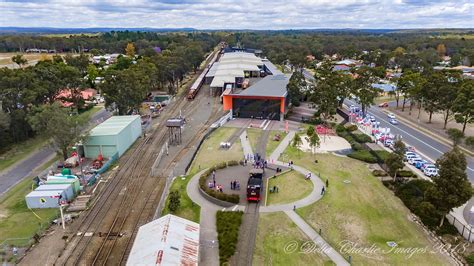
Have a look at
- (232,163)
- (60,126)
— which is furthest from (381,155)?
(60,126)

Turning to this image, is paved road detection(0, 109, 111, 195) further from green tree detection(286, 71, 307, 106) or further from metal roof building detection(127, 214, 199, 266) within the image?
green tree detection(286, 71, 307, 106)

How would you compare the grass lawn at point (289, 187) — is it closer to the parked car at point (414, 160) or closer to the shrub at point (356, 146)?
the shrub at point (356, 146)

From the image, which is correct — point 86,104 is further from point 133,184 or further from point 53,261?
point 53,261

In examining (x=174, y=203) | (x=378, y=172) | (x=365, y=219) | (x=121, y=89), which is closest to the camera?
(x=365, y=219)

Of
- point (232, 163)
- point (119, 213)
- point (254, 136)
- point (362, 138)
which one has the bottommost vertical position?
point (119, 213)

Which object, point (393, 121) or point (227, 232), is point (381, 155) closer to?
point (393, 121)

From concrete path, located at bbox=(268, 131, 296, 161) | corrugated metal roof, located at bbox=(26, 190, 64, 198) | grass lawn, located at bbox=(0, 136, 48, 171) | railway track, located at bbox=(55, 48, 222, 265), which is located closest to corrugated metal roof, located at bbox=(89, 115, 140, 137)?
railway track, located at bbox=(55, 48, 222, 265)
